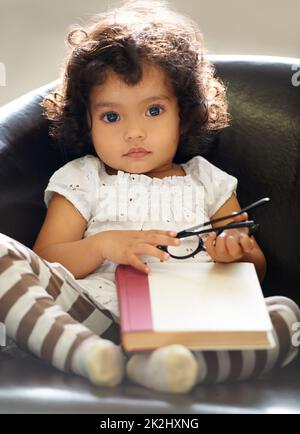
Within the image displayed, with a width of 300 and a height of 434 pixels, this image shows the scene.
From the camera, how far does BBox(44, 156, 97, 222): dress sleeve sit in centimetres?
137

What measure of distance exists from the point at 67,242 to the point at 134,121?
0.76 ft

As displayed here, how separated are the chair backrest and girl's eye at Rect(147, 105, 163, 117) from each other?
0.16 meters

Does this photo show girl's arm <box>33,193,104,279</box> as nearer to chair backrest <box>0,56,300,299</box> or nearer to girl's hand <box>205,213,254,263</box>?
chair backrest <box>0,56,300,299</box>

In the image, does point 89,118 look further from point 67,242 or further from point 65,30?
point 65,30

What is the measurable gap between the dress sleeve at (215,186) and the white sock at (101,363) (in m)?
0.47

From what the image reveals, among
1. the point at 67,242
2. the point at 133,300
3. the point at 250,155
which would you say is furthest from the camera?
the point at 250,155

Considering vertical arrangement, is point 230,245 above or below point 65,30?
below

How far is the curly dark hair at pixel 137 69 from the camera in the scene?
137 centimetres

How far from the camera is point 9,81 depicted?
6.48 ft

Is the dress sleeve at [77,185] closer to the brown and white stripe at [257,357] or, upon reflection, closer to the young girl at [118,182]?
the young girl at [118,182]

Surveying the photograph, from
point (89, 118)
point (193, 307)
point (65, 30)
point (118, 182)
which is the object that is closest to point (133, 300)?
point (193, 307)

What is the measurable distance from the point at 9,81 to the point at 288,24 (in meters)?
0.69

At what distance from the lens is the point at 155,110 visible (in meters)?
1.39

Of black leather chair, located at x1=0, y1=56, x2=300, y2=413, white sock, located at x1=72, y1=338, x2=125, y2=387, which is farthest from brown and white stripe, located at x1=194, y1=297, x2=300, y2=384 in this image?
black leather chair, located at x1=0, y1=56, x2=300, y2=413
